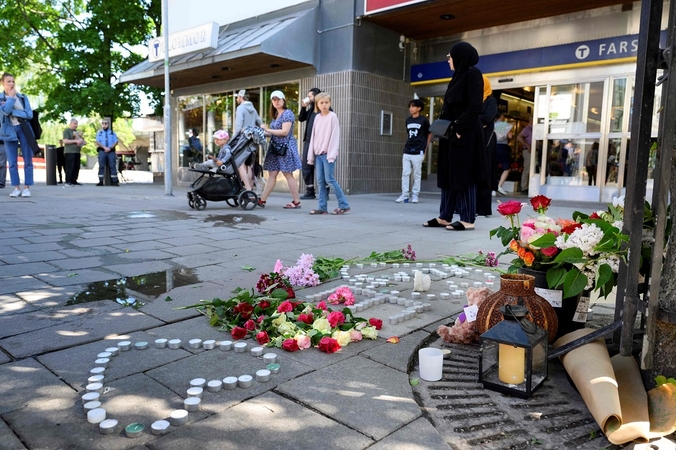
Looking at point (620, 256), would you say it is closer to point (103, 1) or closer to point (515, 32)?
point (515, 32)

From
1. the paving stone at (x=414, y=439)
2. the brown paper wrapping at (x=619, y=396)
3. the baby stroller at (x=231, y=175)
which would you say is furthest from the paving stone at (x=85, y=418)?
the baby stroller at (x=231, y=175)

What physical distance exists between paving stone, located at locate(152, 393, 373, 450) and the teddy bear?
95cm

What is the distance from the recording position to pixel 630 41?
32.2 feet

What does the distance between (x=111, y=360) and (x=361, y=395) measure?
1065mm

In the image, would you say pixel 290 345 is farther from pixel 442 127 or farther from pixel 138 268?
pixel 442 127

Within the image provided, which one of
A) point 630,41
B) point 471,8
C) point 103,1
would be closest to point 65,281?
point 471,8

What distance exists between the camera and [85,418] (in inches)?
65.9

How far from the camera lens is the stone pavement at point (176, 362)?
1603 mm

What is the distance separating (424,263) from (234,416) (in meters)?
2.78

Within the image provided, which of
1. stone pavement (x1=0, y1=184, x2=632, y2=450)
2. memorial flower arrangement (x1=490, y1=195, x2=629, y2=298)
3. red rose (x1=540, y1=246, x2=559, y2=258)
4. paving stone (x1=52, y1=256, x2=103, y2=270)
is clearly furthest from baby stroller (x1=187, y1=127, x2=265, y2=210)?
red rose (x1=540, y1=246, x2=559, y2=258)

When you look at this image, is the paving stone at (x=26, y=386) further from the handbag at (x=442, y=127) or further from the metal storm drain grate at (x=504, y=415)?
the handbag at (x=442, y=127)

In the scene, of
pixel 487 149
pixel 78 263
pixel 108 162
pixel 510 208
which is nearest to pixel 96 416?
pixel 510 208

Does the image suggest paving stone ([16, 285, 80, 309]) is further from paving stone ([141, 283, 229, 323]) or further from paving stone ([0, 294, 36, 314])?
paving stone ([141, 283, 229, 323])

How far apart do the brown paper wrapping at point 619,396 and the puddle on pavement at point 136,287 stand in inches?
89.9
